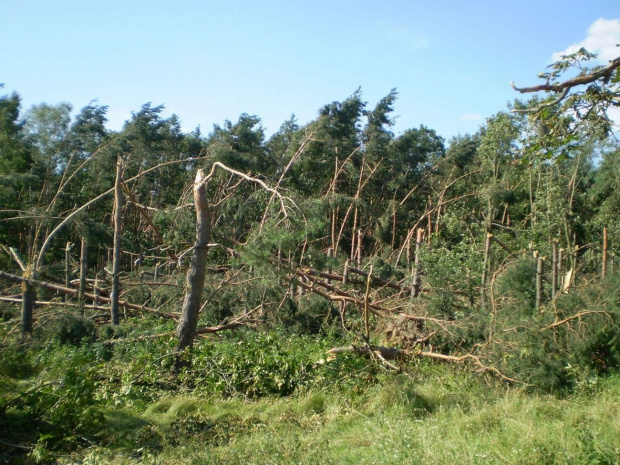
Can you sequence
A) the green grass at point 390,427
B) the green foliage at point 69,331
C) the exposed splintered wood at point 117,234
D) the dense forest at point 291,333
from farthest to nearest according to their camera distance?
the exposed splintered wood at point 117,234 → the green foliage at point 69,331 → the dense forest at point 291,333 → the green grass at point 390,427

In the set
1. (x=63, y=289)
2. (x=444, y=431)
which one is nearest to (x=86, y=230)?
(x=63, y=289)

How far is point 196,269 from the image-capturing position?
8.26 metres

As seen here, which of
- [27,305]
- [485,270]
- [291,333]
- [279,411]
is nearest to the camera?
[279,411]

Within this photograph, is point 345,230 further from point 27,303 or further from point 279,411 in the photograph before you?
point 279,411

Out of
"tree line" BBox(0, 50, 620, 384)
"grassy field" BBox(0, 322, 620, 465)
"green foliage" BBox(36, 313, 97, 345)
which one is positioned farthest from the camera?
"green foliage" BBox(36, 313, 97, 345)

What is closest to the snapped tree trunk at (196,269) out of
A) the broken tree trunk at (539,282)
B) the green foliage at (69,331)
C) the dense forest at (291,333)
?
the dense forest at (291,333)

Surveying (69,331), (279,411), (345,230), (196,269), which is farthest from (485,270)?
(345,230)

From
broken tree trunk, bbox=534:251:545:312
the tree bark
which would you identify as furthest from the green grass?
the tree bark

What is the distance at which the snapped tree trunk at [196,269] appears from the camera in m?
8.24

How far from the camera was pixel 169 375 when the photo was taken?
7.89 m

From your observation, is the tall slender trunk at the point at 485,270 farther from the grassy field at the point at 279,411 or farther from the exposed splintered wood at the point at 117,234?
the exposed splintered wood at the point at 117,234

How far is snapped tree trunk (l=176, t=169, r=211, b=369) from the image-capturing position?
→ 27.0 feet

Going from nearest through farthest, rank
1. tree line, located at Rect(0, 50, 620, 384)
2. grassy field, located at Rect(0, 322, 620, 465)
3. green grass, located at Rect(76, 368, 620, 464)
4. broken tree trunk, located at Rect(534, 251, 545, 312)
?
green grass, located at Rect(76, 368, 620, 464) < grassy field, located at Rect(0, 322, 620, 465) < tree line, located at Rect(0, 50, 620, 384) < broken tree trunk, located at Rect(534, 251, 545, 312)

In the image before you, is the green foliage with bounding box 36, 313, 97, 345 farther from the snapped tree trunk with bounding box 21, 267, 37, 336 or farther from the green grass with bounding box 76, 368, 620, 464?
the green grass with bounding box 76, 368, 620, 464
